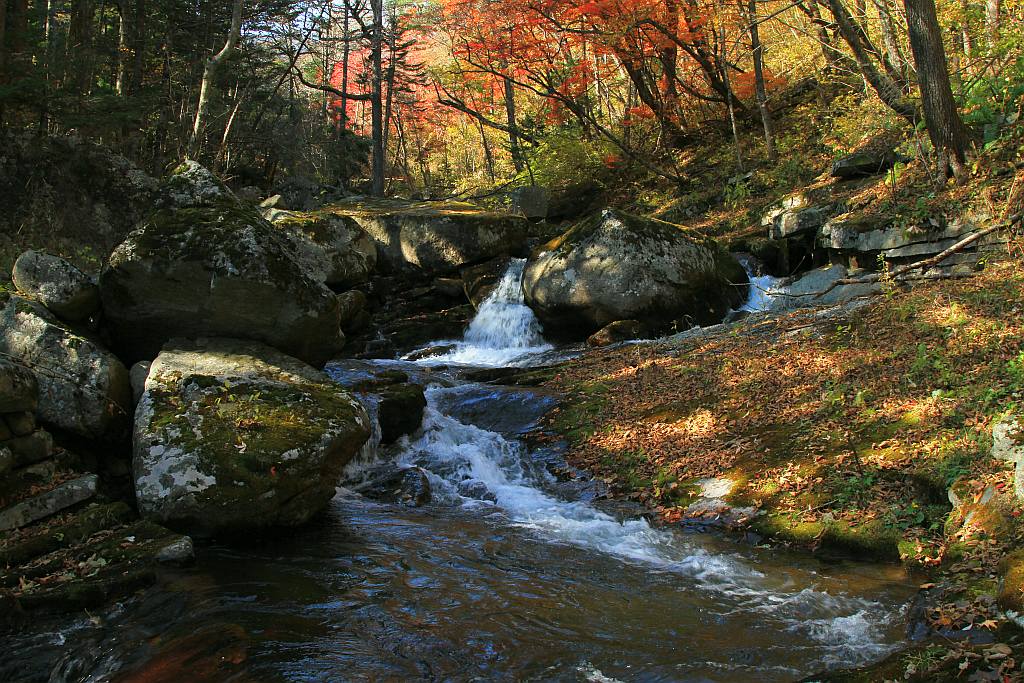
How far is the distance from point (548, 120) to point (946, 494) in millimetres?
19043

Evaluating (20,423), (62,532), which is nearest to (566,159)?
(20,423)

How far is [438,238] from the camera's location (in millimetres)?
17047

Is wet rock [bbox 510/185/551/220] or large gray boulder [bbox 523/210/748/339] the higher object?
wet rock [bbox 510/185/551/220]

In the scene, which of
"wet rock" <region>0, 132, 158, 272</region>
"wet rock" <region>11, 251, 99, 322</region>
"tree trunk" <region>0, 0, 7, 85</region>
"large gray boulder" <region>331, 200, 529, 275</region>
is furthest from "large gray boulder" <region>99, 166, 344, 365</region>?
"large gray boulder" <region>331, 200, 529, 275</region>

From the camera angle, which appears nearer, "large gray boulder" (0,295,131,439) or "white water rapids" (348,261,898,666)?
"white water rapids" (348,261,898,666)

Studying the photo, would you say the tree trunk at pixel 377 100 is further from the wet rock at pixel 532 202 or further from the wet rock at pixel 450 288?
the wet rock at pixel 450 288

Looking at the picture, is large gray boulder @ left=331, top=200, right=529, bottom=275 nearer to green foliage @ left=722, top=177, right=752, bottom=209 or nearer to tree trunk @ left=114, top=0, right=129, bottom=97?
green foliage @ left=722, top=177, right=752, bottom=209

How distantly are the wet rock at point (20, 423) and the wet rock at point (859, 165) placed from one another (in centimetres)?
1517

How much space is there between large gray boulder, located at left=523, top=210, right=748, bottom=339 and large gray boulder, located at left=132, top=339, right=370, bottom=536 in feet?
22.0

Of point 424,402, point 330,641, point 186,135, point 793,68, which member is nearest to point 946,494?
point 330,641

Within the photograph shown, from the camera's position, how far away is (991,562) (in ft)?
15.5

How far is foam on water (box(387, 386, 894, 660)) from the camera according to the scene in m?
4.73

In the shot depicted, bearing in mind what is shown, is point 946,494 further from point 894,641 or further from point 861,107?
point 861,107

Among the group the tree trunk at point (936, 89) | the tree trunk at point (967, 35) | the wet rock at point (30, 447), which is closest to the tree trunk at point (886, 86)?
the tree trunk at point (967, 35)
